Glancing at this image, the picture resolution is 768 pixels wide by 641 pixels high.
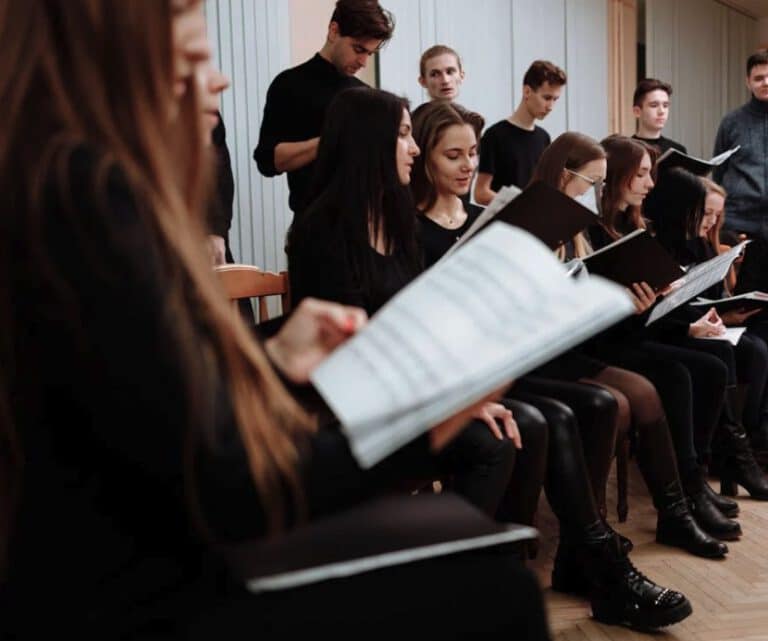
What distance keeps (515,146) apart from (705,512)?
63.3 inches

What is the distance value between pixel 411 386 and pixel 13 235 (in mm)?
290

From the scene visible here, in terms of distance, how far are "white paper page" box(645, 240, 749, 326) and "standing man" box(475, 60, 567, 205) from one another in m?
1.14

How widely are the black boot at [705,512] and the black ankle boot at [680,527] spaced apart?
0.10 meters

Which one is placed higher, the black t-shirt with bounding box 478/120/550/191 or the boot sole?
the black t-shirt with bounding box 478/120/550/191

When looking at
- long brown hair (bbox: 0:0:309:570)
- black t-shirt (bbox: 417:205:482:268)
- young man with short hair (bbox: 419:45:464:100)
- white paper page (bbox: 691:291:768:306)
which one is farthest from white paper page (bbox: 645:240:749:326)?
long brown hair (bbox: 0:0:309:570)

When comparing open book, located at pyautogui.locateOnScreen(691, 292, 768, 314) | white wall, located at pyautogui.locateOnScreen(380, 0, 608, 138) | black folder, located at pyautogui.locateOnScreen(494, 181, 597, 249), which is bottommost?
open book, located at pyautogui.locateOnScreen(691, 292, 768, 314)

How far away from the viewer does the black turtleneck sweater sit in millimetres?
4289

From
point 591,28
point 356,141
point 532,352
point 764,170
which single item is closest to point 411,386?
point 532,352

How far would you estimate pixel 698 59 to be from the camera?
266 inches

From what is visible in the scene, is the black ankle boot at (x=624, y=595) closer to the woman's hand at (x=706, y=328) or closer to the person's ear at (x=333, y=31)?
the woman's hand at (x=706, y=328)

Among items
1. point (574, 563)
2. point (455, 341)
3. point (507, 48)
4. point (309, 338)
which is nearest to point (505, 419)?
point (574, 563)

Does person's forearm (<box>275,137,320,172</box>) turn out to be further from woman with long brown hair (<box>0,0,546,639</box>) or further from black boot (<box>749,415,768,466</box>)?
woman with long brown hair (<box>0,0,546,639</box>)

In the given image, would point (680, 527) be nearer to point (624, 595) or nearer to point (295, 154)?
point (624, 595)

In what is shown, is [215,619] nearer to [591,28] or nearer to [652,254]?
[652,254]
